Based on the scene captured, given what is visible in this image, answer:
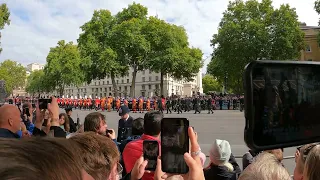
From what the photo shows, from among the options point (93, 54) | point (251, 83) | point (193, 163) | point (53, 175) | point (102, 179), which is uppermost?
point (93, 54)

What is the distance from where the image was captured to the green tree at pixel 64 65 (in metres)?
68.7

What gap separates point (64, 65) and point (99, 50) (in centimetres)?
2375

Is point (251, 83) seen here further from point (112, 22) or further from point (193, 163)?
point (112, 22)

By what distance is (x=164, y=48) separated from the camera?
53.0 metres

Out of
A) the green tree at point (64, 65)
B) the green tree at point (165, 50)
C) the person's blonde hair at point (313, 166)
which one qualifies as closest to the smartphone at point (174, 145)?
the person's blonde hair at point (313, 166)

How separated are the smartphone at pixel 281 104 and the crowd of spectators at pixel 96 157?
0.12 metres

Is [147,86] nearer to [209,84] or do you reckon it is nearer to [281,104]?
[209,84]

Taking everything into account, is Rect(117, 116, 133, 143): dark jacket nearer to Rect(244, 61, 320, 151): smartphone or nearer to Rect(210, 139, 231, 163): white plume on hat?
Rect(210, 139, 231, 163): white plume on hat

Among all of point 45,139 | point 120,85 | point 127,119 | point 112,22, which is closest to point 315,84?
point 45,139

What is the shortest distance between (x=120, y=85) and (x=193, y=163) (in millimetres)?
110159

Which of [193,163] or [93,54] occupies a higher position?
[93,54]

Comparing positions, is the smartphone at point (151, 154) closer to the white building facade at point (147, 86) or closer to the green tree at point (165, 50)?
the green tree at point (165, 50)

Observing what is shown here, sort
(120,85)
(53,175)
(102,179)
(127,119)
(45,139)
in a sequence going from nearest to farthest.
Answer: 1. (53,175)
2. (45,139)
3. (102,179)
4. (127,119)
5. (120,85)

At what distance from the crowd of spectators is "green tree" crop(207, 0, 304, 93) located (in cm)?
4444
